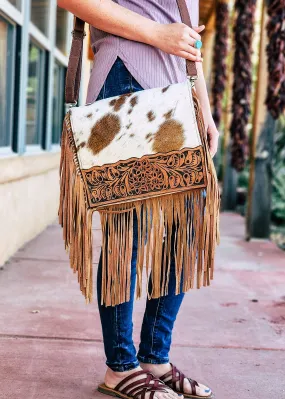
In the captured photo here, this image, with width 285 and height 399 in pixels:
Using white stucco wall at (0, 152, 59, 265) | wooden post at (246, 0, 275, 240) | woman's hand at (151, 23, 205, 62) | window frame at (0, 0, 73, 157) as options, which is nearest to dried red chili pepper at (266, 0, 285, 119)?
wooden post at (246, 0, 275, 240)

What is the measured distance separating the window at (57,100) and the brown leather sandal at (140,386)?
4884 millimetres

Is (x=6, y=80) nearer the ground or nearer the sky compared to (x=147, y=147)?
nearer the sky

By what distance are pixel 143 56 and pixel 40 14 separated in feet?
12.7

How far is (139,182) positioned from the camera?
1.82 metres

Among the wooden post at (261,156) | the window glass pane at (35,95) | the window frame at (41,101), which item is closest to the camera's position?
the window glass pane at (35,95)

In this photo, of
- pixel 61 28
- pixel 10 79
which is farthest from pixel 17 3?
pixel 61 28

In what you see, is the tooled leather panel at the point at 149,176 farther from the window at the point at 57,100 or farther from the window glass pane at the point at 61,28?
the window glass pane at the point at 61,28

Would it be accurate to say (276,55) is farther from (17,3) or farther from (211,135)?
(211,135)

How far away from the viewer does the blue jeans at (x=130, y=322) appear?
1.89 metres

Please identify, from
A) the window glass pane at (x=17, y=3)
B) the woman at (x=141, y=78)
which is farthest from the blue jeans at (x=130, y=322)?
the window glass pane at (x=17, y=3)

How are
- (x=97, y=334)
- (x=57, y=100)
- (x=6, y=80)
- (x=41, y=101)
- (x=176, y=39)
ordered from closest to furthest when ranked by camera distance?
(x=176, y=39)
(x=97, y=334)
(x=6, y=80)
(x=41, y=101)
(x=57, y=100)

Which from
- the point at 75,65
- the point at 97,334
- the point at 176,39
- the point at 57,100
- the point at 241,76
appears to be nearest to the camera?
the point at 176,39

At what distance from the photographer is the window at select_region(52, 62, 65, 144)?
261 inches

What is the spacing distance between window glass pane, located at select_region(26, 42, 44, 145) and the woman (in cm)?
333
